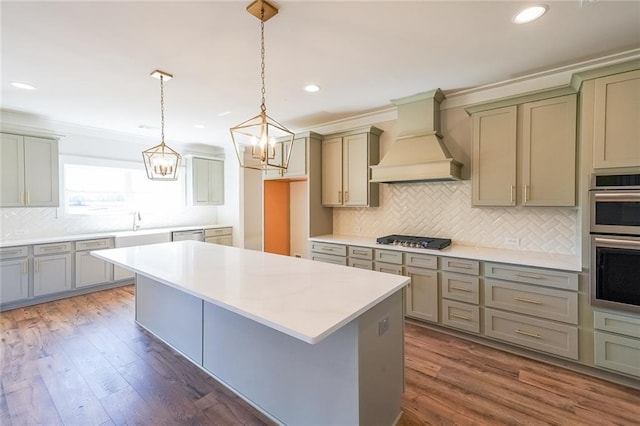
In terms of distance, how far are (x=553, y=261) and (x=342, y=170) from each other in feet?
8.53

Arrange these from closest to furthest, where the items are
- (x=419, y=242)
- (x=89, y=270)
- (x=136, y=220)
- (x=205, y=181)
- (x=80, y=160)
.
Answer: (x=419, y=242) → (x=89, y=270) → (x=80, y=160) → (x=136, y=220) → (x=205, y=181)

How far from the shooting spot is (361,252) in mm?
3650

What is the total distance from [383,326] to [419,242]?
5.84 feet

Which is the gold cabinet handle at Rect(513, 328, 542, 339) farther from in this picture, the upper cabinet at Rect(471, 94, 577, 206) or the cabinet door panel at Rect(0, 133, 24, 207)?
the cabinet door panel at Rect(0, 133, 24, 207)

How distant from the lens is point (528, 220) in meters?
A: 3.07

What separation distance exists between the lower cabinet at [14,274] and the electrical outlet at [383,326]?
4.81m

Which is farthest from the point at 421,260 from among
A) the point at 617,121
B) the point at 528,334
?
the point at 617,121

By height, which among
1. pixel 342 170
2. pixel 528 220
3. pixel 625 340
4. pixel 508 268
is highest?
pixel 342 170

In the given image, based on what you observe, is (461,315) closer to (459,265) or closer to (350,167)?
(459,265)

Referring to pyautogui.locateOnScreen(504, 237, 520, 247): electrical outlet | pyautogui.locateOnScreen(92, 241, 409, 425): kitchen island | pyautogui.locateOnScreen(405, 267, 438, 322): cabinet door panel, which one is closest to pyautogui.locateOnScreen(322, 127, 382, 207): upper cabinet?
pyautogui.locateOnScreen(405, 267, 438, 322): cabinet door panel

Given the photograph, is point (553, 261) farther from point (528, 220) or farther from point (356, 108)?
point (356, 108)

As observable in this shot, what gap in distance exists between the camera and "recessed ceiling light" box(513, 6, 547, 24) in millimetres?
1874

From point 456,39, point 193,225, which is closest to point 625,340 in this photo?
point 456,39

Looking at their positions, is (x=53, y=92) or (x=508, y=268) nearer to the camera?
(x=508, y=268)
